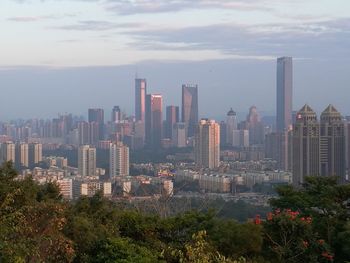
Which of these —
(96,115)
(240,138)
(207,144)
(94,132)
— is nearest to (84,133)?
(94,132)

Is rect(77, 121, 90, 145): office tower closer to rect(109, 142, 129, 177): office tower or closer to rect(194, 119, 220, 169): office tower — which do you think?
rect(194, 119, 220, 169): office tower

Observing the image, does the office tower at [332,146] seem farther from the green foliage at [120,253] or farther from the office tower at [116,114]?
the office tower at [116,114]

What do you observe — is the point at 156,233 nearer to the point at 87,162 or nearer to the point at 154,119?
the point at 87,162

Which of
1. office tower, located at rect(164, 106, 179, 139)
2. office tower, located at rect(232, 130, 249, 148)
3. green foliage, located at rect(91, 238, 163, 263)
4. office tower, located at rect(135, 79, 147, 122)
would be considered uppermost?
office tower, located at rect(135, 79, 147, 122)

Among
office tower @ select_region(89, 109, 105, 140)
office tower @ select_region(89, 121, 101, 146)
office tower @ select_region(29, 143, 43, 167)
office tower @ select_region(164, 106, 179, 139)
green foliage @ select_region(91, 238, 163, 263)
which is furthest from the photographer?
office tower @ select_region(89, 109, 105, 140)

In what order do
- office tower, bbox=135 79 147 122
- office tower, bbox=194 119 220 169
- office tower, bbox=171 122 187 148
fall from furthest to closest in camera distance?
office tower, bbox=135 79 147 122, office tower, bbox=171 122 187 148, office tower, bbox=194 119 220 169

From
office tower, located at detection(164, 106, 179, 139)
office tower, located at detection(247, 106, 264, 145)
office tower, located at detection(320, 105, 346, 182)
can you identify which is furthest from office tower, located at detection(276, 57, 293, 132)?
office tower, located at detection(320, 105, 346, 182)
